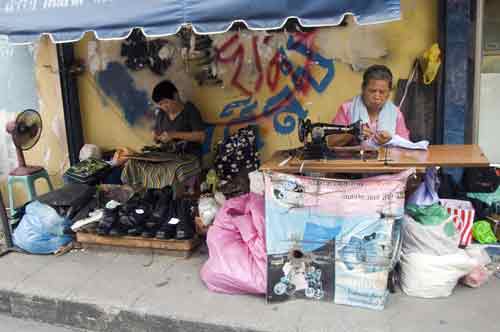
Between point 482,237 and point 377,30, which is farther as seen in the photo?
point 377,30

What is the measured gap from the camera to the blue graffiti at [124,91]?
217 inches

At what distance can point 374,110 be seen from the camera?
12.3 ft

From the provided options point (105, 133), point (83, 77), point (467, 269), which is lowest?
point (467, 269)

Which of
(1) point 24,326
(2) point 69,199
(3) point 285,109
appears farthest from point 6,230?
(3) point 285,109

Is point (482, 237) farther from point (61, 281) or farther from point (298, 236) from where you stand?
point (61, 281)

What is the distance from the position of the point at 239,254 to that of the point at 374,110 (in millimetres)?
1561

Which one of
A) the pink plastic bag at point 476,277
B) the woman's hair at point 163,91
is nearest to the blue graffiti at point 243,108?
the woman's hair at point 163,91

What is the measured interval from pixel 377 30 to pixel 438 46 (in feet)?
1.91

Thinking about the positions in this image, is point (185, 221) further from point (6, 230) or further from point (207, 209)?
point (6, 230)

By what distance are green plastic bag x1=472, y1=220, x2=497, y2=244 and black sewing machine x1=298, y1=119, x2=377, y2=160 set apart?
1311 mm

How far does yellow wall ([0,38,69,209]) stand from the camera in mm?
5676

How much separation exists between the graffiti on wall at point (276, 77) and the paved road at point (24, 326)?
8.60 ft

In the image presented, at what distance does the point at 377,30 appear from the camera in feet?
14.7

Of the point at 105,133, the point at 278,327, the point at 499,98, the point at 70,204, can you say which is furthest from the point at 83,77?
the point at 499,98
